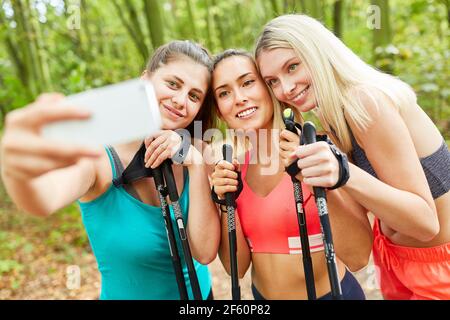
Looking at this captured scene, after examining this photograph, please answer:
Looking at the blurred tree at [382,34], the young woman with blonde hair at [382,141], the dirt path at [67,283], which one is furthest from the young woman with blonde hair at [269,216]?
the blurred tree at [382,34]

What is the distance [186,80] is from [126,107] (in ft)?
3.33

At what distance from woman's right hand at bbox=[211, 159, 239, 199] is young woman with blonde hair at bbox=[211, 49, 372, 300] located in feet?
0.87

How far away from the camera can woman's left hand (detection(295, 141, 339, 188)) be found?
4.03ft

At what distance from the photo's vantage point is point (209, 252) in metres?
1.77

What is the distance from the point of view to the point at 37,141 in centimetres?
85

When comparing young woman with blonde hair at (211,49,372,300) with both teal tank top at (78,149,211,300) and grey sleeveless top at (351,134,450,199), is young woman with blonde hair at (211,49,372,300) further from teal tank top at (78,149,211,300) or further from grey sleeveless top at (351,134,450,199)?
teal tank top at (78,149,211,300)

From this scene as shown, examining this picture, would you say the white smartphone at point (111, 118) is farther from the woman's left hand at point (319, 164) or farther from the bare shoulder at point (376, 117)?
the bare shoulder at point (376, 117)

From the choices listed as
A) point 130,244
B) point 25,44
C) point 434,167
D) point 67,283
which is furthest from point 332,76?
point 25,44

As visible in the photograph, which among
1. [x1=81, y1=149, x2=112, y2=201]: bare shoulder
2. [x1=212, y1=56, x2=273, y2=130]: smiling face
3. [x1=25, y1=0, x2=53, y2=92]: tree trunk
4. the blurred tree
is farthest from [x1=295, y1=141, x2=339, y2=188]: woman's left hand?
[x1=25, y1=0, x2=53, y2=92]: tree trunk

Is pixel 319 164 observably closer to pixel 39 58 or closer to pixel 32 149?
pixel 32 149

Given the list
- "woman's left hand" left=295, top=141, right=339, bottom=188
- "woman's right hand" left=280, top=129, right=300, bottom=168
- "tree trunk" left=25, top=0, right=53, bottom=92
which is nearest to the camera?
"woman's left hand" left=295, top=141, right=339, bottom=188

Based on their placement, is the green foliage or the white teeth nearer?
the white teeth
